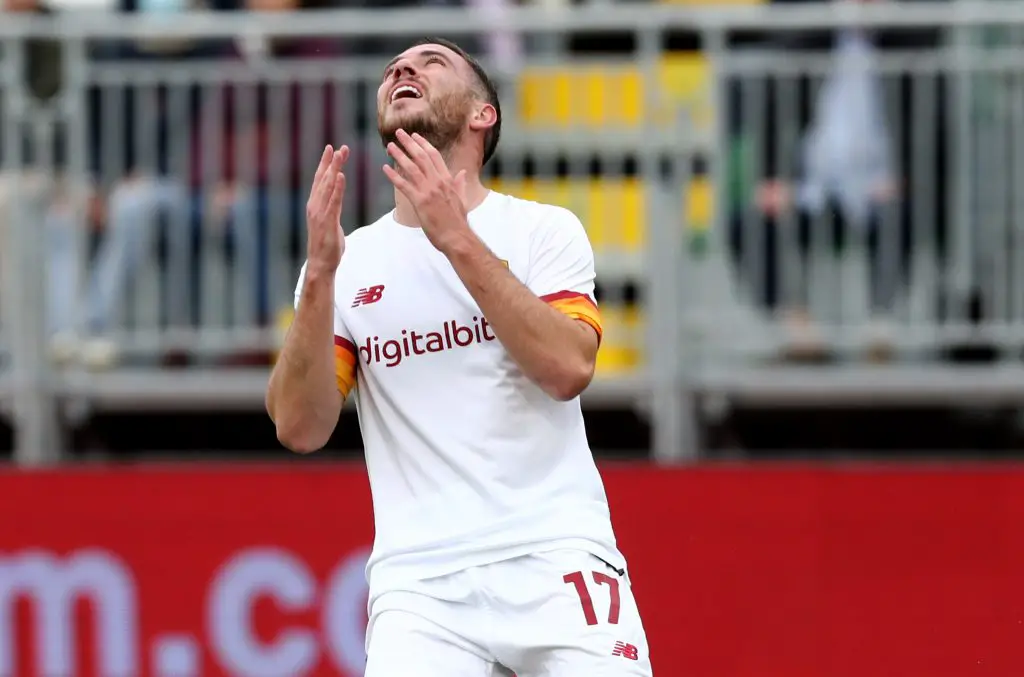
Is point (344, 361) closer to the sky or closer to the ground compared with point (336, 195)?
closer to the ground

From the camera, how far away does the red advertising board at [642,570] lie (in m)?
8.09

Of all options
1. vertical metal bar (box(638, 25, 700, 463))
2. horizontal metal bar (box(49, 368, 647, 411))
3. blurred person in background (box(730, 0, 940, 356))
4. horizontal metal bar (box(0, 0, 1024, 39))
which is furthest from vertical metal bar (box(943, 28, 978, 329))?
horizontal metal bar (box(49, 368, 647, 411))

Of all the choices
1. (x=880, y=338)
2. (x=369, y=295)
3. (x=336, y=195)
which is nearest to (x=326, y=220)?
(x=336, y=195)

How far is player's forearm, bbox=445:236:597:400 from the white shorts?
458mm

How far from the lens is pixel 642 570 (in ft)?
27.2

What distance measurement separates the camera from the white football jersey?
454 cm

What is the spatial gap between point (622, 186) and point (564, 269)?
13.2 ft

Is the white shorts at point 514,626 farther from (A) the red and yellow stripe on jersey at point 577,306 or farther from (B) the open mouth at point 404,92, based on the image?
(B) the open mouth at point 404,92

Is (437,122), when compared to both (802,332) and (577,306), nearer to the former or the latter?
(577,306)

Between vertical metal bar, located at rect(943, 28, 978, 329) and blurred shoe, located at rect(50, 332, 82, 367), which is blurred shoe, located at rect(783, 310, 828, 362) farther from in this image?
blurred shoe, located at rect(50, 332, 82, 367)

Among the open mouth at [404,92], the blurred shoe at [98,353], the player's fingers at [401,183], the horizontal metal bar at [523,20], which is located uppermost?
the horizontal metal bar at [523,20]

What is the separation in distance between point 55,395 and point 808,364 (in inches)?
141

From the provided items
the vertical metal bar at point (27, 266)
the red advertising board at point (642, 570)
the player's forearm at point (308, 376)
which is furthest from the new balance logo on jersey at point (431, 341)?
the vertical metal bar at point (27, 266)

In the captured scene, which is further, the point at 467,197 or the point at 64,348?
the point at 64,348
